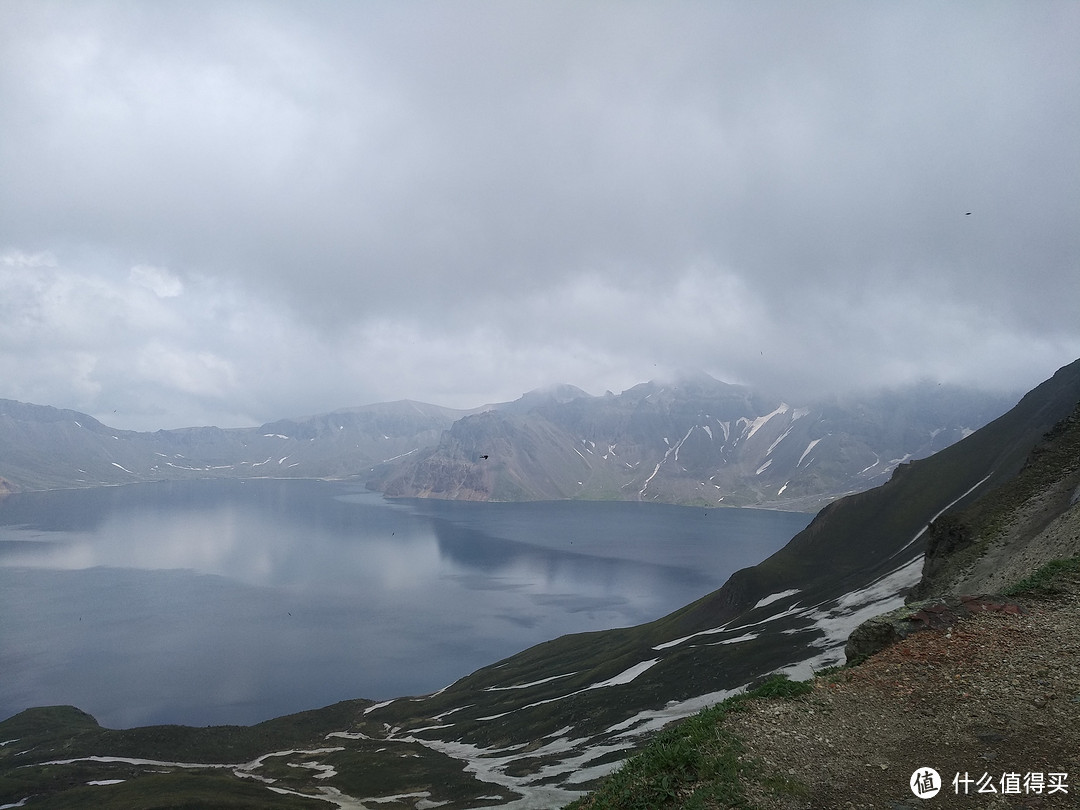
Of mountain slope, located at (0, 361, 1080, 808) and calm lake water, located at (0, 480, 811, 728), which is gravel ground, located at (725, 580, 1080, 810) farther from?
calm lake water, located at (0, 480, 811, 728)

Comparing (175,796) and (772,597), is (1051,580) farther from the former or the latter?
(772,597)

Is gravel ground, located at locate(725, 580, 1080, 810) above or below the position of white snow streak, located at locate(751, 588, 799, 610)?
above

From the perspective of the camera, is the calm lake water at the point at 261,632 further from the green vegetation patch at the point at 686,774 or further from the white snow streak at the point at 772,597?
the green vegetation patch at the point at 686,774

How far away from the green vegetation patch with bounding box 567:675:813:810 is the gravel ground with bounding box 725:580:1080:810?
341 mm

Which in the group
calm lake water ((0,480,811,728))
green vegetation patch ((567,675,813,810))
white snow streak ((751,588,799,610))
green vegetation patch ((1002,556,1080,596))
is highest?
green vegetation patch ((1002,556,1080,596))
